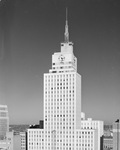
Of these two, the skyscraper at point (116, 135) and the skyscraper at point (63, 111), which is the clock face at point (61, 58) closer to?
the skyscraper at point (63, 111)

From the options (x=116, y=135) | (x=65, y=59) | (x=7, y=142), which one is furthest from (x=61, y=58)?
(x=7, y=142)

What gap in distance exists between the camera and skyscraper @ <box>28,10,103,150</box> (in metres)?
2.18

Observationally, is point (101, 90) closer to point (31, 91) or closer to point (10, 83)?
point (31, 91)

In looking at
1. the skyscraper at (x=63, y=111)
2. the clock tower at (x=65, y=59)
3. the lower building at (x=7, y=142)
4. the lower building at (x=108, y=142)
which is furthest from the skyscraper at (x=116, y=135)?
the lower building at (x=7, y=142)

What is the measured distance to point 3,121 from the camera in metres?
2.41

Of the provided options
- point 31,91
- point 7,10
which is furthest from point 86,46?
point 7,10

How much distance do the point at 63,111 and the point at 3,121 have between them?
54cm

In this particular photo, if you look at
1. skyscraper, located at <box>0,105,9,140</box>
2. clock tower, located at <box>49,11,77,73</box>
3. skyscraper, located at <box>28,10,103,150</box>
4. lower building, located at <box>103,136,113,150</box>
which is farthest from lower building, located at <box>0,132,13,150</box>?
lower building, located at <box>103,136,113,150</box>

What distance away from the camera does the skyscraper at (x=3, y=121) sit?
2.38 m

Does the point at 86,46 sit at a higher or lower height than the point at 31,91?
higher

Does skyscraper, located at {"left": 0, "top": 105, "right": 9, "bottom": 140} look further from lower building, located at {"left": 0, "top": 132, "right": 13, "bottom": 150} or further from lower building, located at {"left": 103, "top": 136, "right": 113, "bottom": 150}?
lower building, located at {"left": 103, "top": 136, "right": 113, "bottom": 150}

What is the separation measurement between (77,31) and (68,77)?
1.20 feet

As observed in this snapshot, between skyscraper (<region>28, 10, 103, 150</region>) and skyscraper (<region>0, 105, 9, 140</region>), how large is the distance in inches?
10.2

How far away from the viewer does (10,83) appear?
7.88ft
